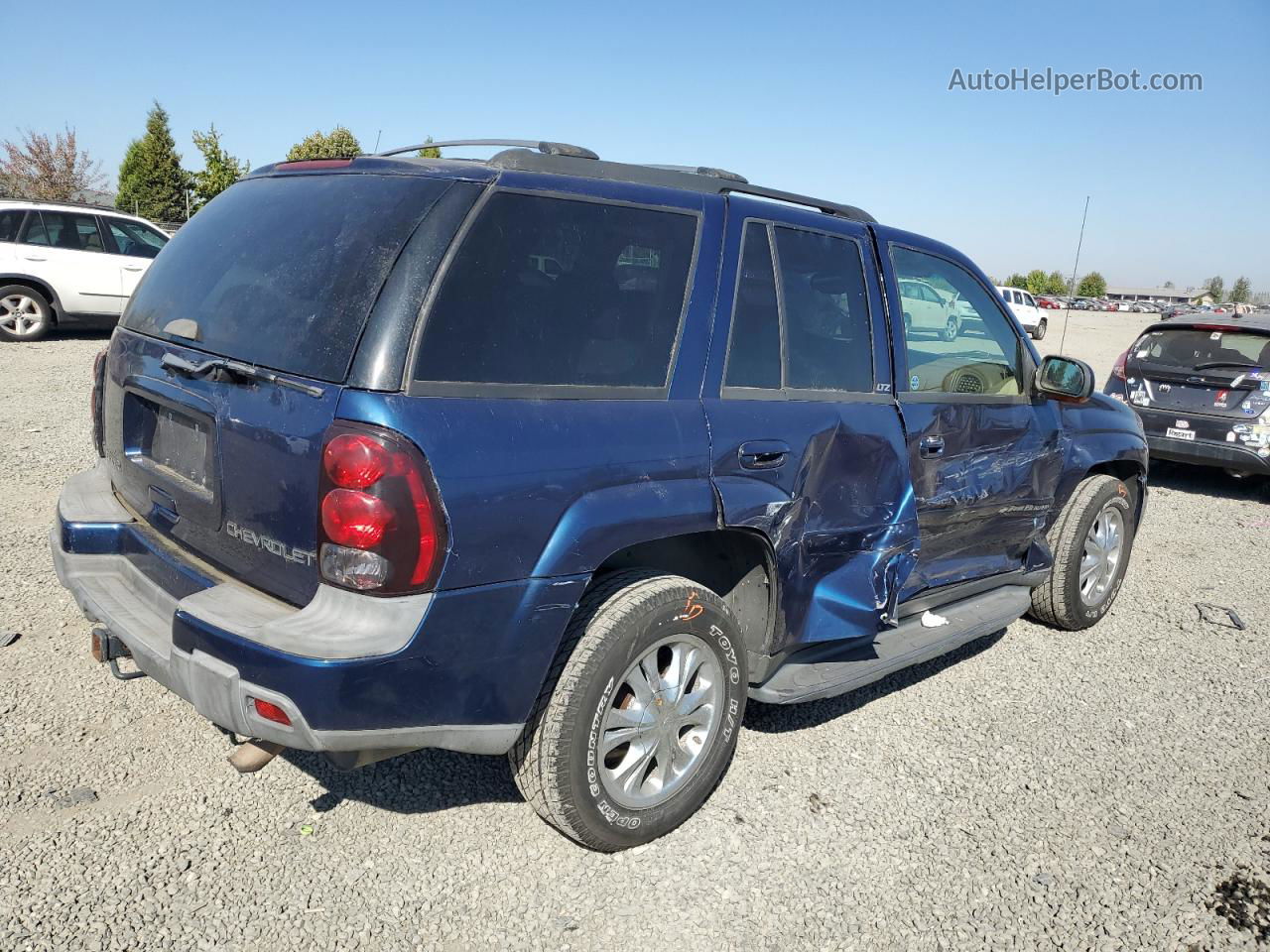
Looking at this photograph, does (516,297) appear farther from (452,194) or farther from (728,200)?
(728,200)

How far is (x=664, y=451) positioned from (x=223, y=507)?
49.0 inches

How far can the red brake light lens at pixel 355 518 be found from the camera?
229 cm

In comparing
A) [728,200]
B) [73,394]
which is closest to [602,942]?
[728,200]

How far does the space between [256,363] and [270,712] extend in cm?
93

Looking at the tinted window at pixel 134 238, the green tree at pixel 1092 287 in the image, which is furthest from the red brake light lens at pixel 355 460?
the green tree at pixel 1092 287

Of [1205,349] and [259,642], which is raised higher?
[1205,349]

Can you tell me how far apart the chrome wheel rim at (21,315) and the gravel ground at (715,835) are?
943 cm

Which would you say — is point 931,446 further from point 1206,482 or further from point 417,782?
point 1206,482

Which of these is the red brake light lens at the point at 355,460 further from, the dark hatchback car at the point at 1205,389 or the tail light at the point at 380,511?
the dark hatchback car at the point at 1205,389

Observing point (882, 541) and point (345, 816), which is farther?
point (882, 541)

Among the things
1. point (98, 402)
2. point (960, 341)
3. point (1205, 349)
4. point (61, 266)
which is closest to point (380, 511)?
point (98, 402)

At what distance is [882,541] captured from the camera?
3.54 meters

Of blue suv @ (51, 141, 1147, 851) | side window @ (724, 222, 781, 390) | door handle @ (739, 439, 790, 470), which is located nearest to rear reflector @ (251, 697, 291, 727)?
blue suv @ (51, 141, 1147, 851)

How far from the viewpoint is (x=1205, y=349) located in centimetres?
885
